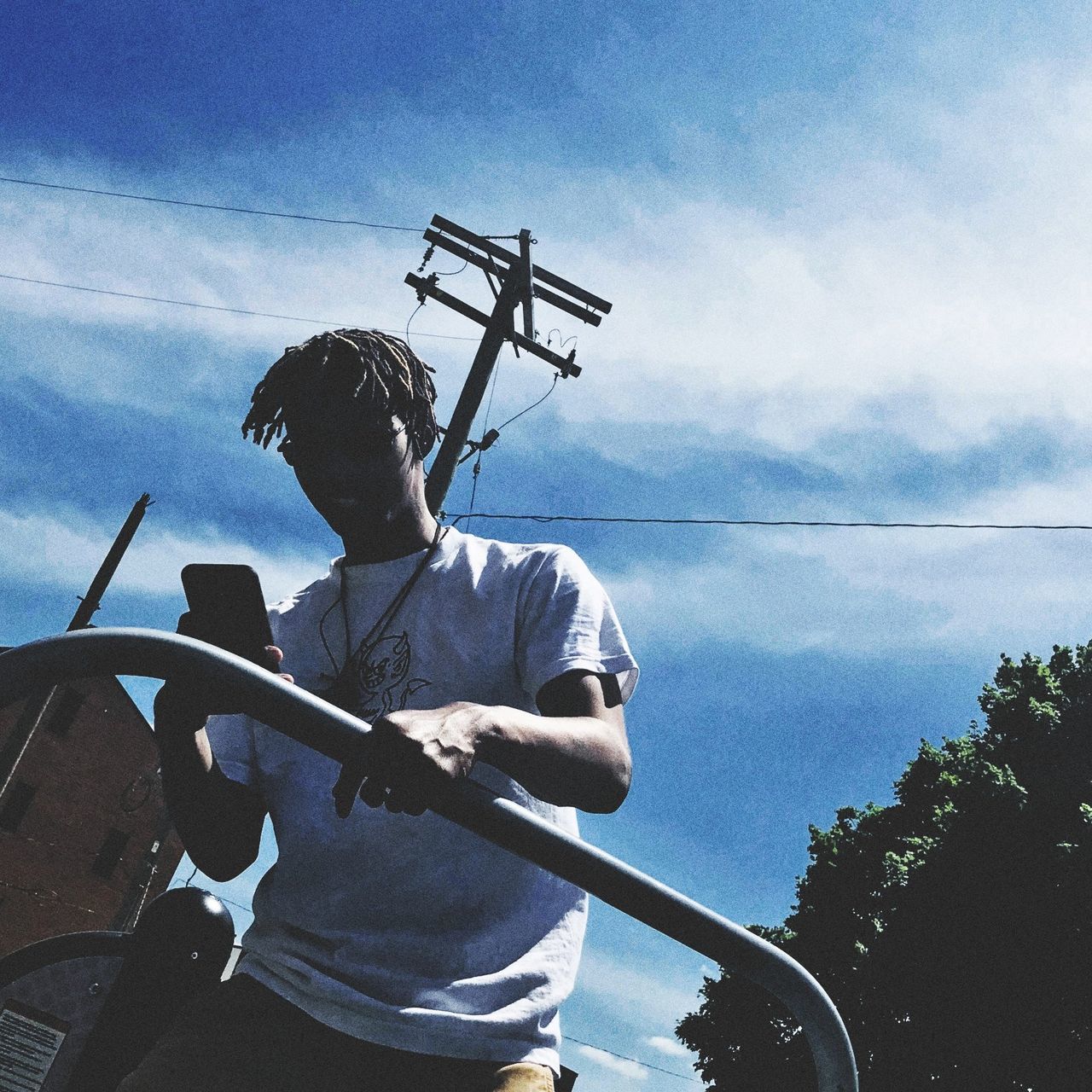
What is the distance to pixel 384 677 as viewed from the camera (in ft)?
5.64

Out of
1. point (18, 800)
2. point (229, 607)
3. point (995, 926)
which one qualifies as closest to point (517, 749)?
point (229, 607)

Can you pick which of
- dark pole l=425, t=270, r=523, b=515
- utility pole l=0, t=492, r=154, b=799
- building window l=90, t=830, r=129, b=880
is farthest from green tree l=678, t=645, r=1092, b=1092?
building window l=90, t=830, r=129, b=880

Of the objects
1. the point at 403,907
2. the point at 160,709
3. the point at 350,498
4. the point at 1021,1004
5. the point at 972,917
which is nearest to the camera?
the point at 403,907

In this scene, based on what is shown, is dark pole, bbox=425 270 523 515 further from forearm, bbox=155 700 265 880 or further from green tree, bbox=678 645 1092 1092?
green tree, bbox=678 645 1092 1092

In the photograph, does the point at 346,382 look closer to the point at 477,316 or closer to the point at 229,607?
the point at 229,607

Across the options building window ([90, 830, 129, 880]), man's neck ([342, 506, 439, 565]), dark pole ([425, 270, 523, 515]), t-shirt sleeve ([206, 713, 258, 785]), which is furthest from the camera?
building window ([90, 830, 129, 880])

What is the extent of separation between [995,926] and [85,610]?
14.2m

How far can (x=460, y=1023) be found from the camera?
1.31 m

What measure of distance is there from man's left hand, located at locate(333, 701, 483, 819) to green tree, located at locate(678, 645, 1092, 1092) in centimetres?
1136

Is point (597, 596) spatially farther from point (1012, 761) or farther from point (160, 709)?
point (1012, 761)

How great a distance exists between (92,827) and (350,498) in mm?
30180

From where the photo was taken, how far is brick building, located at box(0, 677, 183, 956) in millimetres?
25125

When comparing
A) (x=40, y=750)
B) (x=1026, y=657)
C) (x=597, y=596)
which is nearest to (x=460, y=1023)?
(x=597, y=596)

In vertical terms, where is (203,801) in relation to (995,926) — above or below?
below
